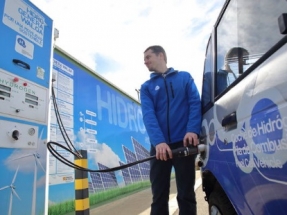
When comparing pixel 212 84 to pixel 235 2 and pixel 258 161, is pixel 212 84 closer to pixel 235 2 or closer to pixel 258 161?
pixel 235 2

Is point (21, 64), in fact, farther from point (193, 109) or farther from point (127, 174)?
point (127, 174)

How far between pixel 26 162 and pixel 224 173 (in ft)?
5.61

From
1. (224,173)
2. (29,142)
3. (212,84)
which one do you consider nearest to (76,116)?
(29,142)

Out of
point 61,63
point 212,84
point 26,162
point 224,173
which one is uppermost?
point 61,63

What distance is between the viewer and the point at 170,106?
7.97 feet

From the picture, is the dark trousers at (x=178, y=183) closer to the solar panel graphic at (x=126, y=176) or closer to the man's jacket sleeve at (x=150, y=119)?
the man's jacket sleeve at (x=150, y=119)

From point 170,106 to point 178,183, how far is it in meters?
0.67

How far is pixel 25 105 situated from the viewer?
239 centimetres

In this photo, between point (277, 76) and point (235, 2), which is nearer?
point (277, 76)

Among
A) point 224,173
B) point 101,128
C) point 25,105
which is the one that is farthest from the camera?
point 101,128

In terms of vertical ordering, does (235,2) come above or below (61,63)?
below

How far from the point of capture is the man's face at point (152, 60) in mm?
2643

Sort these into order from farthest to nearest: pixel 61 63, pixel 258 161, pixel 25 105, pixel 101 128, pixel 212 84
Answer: pixel 101 128, pixel 61 63, pixel 25 105, pixel 212 84, pixel 258 161

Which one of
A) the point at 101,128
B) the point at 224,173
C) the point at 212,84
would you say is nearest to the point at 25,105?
the point at 212,84
